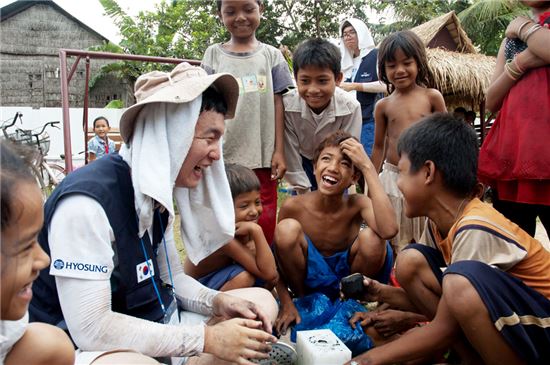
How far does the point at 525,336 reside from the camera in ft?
5.91

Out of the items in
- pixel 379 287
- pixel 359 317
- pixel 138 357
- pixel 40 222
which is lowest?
pixel 359 317

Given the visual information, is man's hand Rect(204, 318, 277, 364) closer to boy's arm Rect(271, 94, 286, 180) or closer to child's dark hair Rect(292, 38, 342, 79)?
boy's arm Rect(271, 94, 286, 180)

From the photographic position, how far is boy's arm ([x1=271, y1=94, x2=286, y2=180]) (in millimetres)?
3410

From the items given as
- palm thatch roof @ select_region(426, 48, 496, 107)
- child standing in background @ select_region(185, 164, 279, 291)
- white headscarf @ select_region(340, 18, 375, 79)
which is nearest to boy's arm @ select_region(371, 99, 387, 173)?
child standing in background @ select_region(185, 164, 279, 291)

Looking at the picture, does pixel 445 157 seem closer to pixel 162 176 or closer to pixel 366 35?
pixel 162 176

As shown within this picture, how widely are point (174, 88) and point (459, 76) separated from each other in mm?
6940

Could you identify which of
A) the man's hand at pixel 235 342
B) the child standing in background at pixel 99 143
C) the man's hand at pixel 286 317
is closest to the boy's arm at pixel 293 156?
the man's hand at pixel 286 317

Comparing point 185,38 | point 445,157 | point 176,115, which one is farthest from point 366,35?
point 185,38

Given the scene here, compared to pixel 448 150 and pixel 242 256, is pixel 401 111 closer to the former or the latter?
pixel 448 150

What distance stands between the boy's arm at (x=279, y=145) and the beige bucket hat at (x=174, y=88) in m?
1.35

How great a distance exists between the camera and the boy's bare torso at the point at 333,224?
121 inches

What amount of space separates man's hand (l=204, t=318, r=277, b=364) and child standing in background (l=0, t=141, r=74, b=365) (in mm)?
498

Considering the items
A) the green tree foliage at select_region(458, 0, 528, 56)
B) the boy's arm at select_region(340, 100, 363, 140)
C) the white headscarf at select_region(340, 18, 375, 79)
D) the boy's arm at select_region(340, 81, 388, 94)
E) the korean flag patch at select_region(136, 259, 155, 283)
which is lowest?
the korean flag patch at select_region(136, 259, 155, 283)

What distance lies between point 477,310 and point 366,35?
436 centimetres
